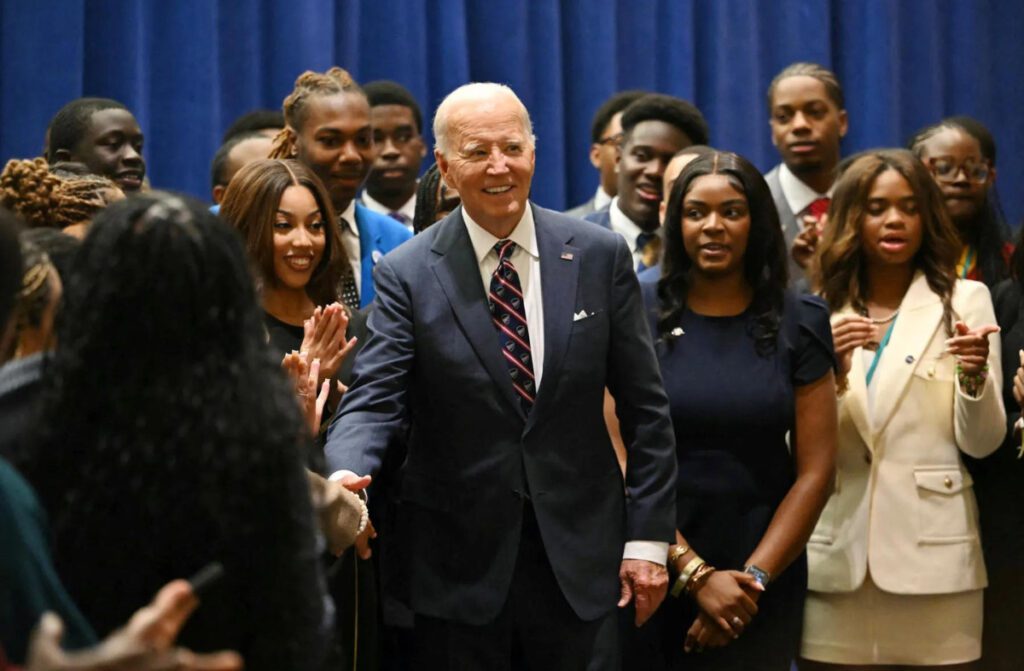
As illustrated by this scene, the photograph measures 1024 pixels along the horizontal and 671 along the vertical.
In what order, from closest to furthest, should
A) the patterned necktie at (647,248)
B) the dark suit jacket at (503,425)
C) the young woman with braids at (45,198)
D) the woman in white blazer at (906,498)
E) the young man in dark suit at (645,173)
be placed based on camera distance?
the dark suit jacket at (503,425)
the young woman with braids at (45,198)
the woman in white blazer at (906,498)
the patterned necktie at (647,248)
the young man in dark suit at (645,173)

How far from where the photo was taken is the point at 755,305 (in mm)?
3807

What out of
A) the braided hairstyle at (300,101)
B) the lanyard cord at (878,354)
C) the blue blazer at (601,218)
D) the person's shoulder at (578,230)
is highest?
the braided hairstyle at (300,101)

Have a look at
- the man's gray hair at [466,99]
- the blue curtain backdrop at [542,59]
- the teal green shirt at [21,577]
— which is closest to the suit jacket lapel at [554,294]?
the man's gray hair at [466,99]

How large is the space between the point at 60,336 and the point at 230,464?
10.9 inches

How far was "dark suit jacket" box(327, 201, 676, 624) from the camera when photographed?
3102 mm

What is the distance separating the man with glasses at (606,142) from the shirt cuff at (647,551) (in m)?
2.43

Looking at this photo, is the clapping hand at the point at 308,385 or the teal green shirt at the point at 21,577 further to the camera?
the clapping hand at the point at 308,385

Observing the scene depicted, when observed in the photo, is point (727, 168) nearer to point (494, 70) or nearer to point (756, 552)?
point (756, 552)

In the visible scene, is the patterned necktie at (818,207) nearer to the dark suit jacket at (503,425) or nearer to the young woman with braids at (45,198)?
the dark suit jacket at (503,425)

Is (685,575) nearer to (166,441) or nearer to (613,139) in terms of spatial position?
(166,441)

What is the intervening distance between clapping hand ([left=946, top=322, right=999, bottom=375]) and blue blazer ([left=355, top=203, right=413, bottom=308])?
4.96 ft

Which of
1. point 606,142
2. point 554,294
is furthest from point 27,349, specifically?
point 606,142

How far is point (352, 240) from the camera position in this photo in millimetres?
4367

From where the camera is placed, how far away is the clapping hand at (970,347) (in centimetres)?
377
